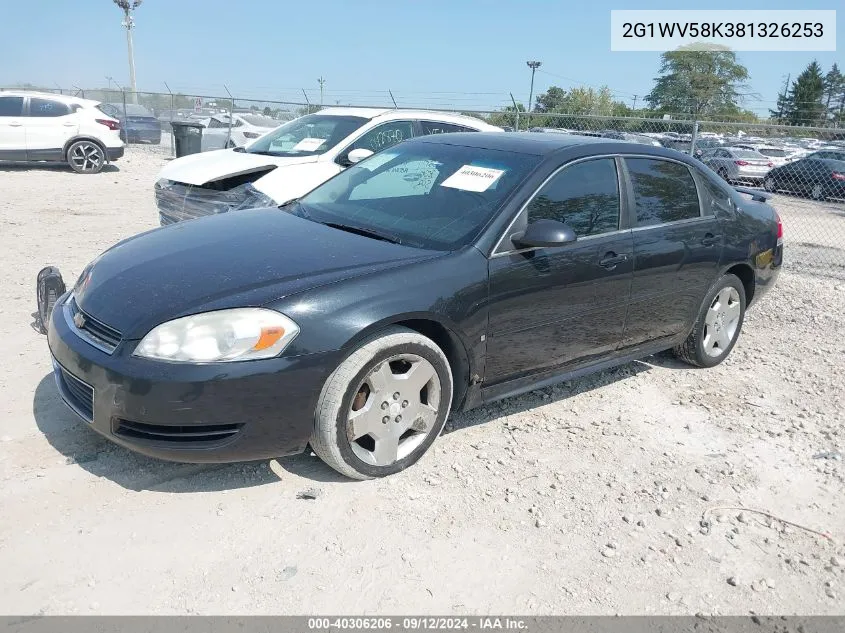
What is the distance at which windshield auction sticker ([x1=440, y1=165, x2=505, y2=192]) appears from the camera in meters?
3.97

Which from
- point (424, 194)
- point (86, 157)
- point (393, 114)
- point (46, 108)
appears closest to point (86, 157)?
point (86, 157)

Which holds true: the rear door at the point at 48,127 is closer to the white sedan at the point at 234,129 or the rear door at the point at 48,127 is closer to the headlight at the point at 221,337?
the white sedan at the point at 234,129

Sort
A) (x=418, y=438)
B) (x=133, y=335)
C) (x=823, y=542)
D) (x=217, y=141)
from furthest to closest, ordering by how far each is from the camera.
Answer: (x=217, y=141)
(x=418, y=438)
(x=823, y=542)
(x=133, y=335)

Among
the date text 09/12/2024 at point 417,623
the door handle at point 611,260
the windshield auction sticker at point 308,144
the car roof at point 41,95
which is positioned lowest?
the date text 09/12/2024 at point 417,623

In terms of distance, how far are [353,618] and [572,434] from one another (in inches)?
76.1

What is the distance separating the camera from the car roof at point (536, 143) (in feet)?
13.8

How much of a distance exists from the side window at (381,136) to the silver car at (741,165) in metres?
15.4

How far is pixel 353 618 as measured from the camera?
8.50 ft

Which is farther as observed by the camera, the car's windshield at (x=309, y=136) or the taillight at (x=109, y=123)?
the taillight at (x=109, y=123)

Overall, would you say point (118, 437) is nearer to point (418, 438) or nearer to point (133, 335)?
point (133, 335)

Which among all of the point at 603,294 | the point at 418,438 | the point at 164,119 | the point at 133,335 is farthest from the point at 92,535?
the point at 164,119

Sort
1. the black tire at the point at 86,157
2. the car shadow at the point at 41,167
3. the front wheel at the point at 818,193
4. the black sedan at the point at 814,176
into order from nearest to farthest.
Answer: the black tire at the point at 86,157 → the car shadow at the point at 41,167 → the black sedan at the point at 814,176 → the front wheel at the point at 818,193

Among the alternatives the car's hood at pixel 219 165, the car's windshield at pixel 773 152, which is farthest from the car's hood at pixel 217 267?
the car's windshield at pixel 773 152

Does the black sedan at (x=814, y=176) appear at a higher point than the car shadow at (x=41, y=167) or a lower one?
lower
